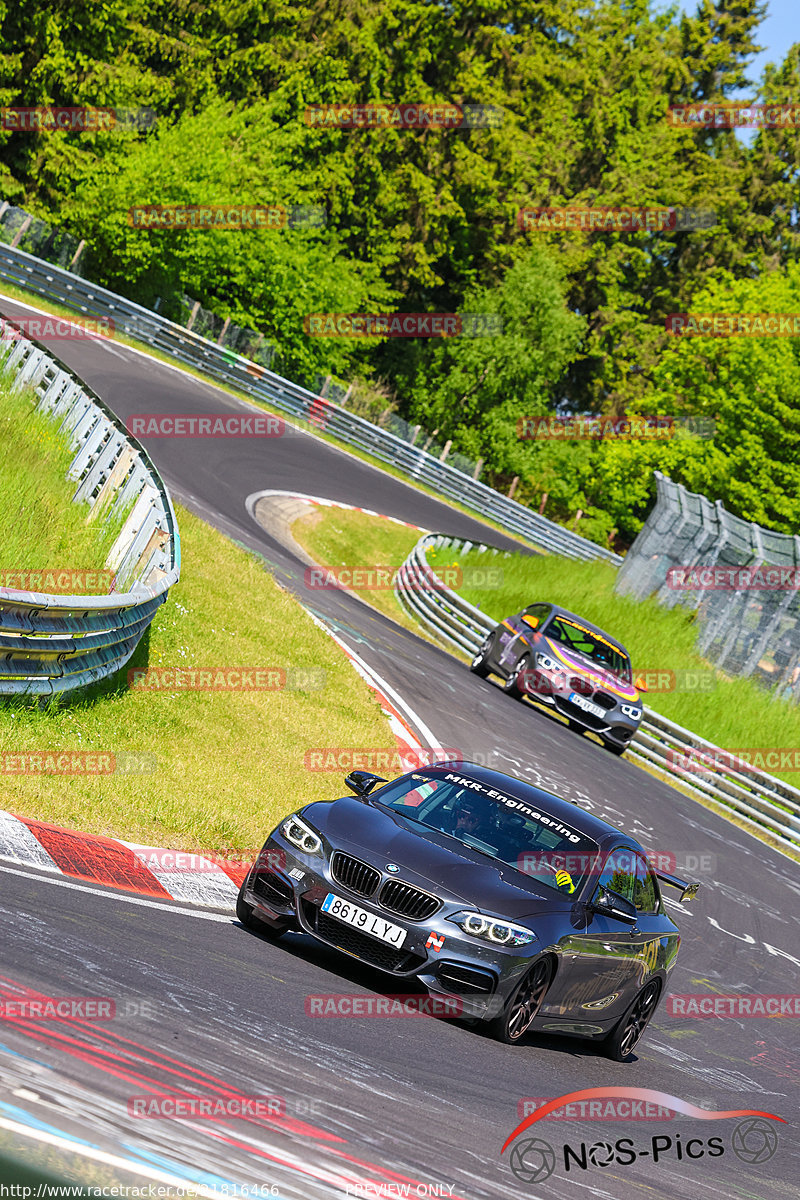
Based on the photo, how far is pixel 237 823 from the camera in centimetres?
1082

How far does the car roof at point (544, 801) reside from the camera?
29.6ft

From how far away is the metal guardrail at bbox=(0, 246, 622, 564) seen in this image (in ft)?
125

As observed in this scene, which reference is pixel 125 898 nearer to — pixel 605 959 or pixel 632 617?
pixel 605 959

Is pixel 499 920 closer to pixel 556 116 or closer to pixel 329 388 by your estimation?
pixel 329 388

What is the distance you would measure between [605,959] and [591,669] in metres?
13.4

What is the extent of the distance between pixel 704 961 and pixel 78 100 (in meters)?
45.1

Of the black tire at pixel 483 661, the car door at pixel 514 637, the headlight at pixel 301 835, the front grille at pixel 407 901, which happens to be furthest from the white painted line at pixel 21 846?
the black tire at pixel 483 661

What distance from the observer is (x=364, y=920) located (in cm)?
765

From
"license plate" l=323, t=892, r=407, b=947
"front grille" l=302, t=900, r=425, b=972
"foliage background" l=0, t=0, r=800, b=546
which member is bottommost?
"front grille" l=302, t=900, r=425, b=972

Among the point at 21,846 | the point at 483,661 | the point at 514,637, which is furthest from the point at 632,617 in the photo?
the point at 21,846

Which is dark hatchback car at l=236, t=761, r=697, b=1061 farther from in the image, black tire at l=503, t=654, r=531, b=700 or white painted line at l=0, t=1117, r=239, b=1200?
black tire at l=503, t=654, r=531, b=700

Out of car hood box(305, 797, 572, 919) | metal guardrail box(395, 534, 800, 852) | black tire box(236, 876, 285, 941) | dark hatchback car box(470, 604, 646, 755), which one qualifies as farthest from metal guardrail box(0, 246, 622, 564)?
car hood box(305, 797, 572, 919)

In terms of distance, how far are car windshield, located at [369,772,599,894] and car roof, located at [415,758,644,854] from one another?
0.07 metres

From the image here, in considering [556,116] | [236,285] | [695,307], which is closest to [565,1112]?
[236,285]
